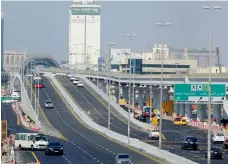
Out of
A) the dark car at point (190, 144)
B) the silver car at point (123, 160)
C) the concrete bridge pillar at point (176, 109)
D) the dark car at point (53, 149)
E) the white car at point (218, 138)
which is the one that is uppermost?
the silver car at point (123, 160)

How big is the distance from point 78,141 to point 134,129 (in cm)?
2211

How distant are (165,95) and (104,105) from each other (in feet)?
73.5

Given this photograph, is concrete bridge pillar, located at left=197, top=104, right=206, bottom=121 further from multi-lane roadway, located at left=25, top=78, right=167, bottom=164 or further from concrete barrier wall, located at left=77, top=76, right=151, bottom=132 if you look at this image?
multi-lane roadway, located at left=25, top=78, right=167, bottom=164

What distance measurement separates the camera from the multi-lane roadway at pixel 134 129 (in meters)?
72.0

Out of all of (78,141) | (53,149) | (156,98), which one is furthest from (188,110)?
(53,149)

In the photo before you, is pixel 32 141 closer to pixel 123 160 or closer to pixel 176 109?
pixel 123 160

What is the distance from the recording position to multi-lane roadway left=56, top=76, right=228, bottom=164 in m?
72.0

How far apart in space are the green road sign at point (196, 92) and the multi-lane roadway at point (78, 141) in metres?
8.04

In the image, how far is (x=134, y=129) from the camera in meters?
107

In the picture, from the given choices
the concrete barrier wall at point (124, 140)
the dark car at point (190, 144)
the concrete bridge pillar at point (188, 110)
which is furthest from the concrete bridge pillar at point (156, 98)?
the dark car at point (190, 144)

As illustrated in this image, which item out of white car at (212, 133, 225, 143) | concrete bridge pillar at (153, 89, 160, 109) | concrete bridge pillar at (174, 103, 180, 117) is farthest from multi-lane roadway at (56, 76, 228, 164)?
concrete bridge pillar at (153, 89, 160, 109)

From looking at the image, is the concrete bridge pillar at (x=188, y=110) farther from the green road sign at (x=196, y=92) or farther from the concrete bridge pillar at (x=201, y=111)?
the green road sign at (x=196, y=92)

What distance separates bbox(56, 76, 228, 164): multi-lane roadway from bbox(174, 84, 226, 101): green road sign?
172 inches

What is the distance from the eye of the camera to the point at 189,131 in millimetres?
104812
